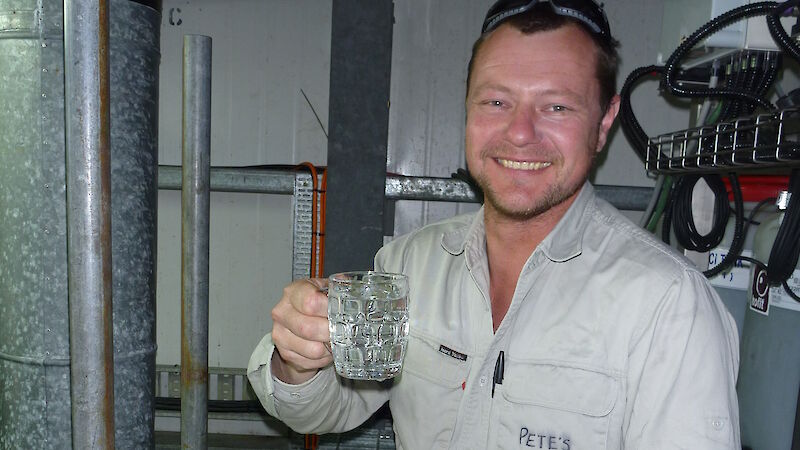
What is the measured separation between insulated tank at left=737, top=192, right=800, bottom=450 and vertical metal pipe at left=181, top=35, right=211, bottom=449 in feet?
5.36

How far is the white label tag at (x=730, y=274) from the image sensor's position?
2342mm

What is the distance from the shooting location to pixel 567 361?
4.53ft

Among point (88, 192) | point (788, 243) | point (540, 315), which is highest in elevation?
point (88, 192)

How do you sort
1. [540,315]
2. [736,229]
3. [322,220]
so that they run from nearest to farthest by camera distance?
1. [540,315]
2. [736,229]
3. [322,220]

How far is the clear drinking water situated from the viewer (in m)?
1.08

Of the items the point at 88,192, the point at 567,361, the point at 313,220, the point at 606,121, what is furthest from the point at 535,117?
the point at 313,220

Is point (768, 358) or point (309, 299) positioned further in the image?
point (768, 358)

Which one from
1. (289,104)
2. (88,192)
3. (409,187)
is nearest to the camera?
(88,192)

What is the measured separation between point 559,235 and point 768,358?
1.08 metres

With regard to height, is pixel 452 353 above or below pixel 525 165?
below

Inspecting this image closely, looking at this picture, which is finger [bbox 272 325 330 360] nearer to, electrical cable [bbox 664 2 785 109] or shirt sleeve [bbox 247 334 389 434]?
shirt sleeve [bbox 247 334 389 434]

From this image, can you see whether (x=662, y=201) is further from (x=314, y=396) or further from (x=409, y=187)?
(x=314, y=396)

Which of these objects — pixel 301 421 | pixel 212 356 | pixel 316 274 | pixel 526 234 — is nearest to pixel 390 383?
A: pixel 301 421

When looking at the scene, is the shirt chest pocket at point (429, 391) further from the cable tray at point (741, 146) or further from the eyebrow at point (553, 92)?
the cable tray at point (741, 146)
